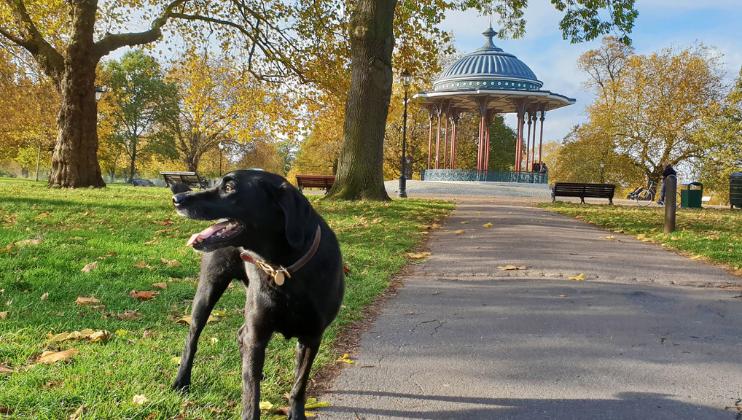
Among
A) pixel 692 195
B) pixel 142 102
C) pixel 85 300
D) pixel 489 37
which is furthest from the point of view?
pixel 142 102

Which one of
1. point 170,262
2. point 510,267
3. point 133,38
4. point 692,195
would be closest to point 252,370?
point 170,262

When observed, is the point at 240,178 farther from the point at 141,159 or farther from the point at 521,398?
the point at 141,159

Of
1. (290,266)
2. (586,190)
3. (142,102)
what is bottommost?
(290,266)

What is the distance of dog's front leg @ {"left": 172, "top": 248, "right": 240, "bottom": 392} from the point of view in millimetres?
2877

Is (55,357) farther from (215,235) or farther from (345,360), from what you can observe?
(345,360)

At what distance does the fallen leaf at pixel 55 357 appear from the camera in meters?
2.95

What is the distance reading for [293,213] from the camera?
2.43 meters

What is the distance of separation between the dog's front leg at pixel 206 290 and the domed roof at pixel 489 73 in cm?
3234

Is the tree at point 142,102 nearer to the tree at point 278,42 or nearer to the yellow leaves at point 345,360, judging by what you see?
the tree at point 278,42

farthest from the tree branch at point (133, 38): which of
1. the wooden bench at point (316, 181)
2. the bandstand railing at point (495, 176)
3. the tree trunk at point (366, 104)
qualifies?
the bandstand railing at point (495, 176)

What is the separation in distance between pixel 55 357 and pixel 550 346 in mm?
3421

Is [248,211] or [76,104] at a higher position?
[76,104]

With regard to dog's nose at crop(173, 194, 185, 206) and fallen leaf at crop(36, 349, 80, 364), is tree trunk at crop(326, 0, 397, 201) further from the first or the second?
dog's nose at crop(173, 194, 185, 206)

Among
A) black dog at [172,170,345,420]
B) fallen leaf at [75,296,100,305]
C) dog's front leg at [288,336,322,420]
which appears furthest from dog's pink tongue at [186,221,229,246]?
fallen leaf at [75,296,100,305]
